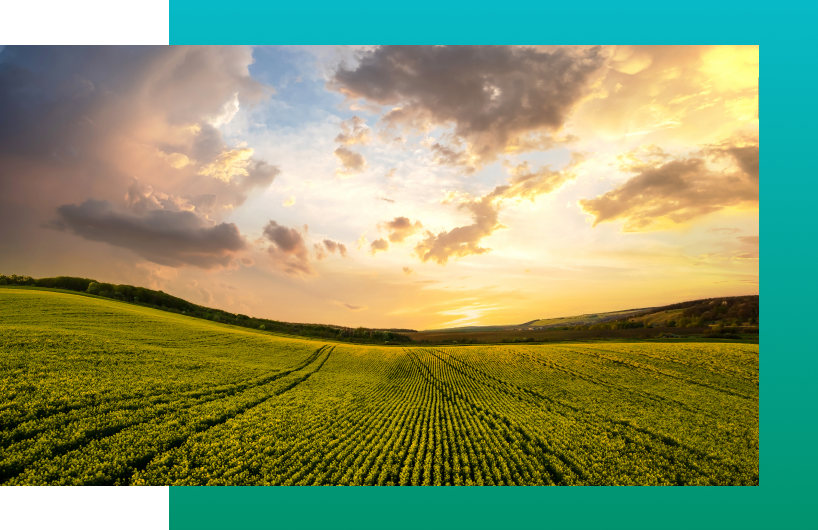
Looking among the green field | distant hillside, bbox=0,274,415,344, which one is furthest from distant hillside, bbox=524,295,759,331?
distant hillside, bbox=0,274,415,344

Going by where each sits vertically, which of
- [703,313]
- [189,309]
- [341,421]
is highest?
[703,313]

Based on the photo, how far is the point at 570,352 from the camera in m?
29.2

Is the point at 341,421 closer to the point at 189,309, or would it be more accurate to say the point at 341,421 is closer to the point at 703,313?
the point at 703,313

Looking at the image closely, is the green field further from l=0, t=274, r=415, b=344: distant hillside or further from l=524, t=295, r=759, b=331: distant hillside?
l=0, t=274, r=415, b=344: distant hillside

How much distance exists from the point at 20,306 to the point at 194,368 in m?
20.9

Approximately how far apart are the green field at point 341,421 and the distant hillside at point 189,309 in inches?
443

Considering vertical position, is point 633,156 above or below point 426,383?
above

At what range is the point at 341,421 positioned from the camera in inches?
451

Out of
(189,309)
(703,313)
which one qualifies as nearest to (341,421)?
(703,313)

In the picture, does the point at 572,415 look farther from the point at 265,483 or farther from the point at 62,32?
the point at 62,32

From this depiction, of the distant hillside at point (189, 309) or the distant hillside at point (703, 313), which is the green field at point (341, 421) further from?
the distant hillside at point (189, 309)

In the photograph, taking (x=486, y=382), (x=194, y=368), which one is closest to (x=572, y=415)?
(x=486, y=382)

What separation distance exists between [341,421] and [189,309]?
4103 cm

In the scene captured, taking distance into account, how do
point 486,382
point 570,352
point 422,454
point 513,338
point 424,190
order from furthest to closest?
1. point 513,338
2. point 570,352
3. point 486,382
4. point 424,190
5. point 422,454
